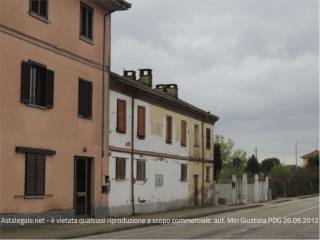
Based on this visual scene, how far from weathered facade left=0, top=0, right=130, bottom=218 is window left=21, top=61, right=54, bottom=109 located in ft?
0.11

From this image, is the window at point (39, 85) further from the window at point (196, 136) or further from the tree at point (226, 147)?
the tree at point (226, 147)

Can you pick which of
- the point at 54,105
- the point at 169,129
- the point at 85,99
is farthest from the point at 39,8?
the point at 169,129

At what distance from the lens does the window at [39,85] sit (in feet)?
72.7

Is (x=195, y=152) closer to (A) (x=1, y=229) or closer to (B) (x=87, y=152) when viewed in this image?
(B) (x=87, y=152)

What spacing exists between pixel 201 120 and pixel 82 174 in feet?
56.6

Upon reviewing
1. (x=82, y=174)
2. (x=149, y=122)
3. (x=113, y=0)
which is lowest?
(x=82, y=174)

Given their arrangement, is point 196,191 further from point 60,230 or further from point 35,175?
point 60,230

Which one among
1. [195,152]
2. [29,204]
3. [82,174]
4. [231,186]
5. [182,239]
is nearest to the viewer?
[182,239]

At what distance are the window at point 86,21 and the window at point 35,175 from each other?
19.0ft

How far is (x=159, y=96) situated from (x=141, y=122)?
2599mm

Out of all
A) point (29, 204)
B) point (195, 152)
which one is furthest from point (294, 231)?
point (195, 152)

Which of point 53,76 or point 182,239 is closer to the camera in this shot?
point 182,239

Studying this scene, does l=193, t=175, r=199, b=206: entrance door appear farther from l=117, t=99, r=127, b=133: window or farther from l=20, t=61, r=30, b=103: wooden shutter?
l=20, t=61, r=30, b=103: wooden shutter

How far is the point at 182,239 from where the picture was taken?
60.4 feet
